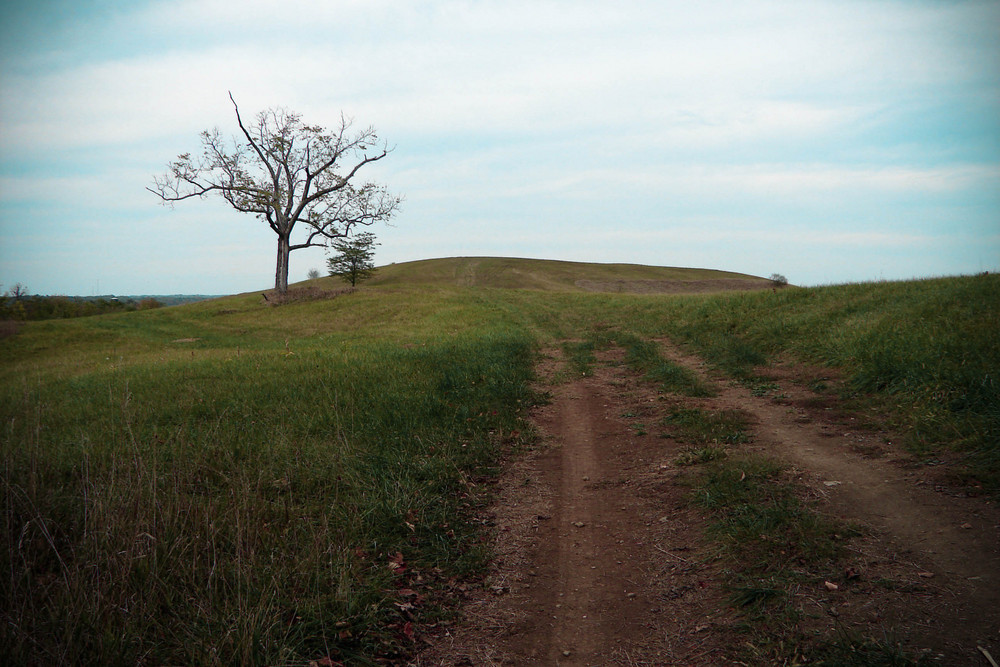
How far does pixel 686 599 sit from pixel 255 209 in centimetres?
A: 3871

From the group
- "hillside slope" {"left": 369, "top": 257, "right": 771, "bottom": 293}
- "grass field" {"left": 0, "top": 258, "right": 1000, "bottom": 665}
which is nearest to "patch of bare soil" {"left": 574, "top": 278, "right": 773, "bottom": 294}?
"hillside slope" {"left": 369, "top": 257, "right": 771, "bottom": 293}

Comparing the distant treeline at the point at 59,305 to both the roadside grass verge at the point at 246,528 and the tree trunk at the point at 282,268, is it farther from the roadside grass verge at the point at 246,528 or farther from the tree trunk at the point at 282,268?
the roadside grass verge at the point at 246,528

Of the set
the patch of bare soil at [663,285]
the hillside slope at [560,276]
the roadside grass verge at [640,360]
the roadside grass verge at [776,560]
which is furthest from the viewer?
the patch of bare soil at [663,285]

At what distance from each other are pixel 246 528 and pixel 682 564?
337 centimetres

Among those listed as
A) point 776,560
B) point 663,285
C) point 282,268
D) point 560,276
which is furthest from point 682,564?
point 560,276

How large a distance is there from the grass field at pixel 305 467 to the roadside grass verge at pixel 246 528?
0.02 meters

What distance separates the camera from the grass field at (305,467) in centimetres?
343

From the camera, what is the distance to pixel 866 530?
4.26 metres

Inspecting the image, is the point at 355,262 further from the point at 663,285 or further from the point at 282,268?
the point at 663,285

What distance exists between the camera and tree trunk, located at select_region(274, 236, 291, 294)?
3856 cm

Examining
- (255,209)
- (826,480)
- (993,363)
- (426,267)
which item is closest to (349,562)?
(826,480)

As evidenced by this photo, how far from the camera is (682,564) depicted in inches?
169

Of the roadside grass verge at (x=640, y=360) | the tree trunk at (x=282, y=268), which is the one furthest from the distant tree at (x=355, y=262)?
the roadside grass verge at (x=640, y=360)

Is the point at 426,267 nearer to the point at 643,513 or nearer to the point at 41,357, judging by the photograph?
the point at 41,357
